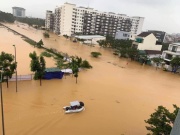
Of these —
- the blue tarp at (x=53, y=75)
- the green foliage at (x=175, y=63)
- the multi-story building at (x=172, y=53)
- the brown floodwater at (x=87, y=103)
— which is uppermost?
the multi-story building at (x=172, y=53)

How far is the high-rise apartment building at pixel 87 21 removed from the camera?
7600 cm

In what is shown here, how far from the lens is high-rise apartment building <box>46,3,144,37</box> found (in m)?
76.0

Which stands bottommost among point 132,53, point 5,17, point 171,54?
point 132,53

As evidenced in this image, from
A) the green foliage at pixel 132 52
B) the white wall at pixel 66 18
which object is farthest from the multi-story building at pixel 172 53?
the white wall at pixel 66 18

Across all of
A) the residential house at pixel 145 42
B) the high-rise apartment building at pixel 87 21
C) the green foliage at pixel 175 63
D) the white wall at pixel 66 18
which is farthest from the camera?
the high-rise apartment building at pixel 87 21

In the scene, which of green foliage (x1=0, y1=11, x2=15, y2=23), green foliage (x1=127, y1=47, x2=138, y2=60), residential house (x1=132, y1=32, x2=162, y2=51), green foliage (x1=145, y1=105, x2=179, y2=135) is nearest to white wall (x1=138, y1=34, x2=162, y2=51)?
residential house (x1=132, y1=32, x2=162, y2=51)

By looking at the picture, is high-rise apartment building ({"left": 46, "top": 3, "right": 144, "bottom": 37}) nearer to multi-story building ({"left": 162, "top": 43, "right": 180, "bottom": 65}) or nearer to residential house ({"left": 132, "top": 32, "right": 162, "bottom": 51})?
residential house ({"left": 132, "top": 32, "right": 162, "bottom": 51})

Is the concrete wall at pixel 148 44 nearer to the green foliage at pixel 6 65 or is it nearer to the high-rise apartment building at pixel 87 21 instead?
the high-rise apartment building at pixel 87 21

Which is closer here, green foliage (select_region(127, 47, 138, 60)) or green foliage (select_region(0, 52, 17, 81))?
green foliage (select_region(0, 52, 17, 81))

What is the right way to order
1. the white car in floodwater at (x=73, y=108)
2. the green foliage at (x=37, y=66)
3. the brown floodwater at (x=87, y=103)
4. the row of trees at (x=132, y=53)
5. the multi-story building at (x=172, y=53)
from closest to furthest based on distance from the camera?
the brown floodwater at (x=87, y=103)
the white car in floodwater at (x=73, y=108)
the green foliage at (x=37, y=66)
the row of trees at (x=132, y=53)
the multi-story building at (x=172, y=53)

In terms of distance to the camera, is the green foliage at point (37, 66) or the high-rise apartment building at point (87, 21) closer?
the green foliage at point (37, 66)

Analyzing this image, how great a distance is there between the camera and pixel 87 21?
7750 cm

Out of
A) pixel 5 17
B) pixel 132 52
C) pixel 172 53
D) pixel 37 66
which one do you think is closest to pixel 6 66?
pixel 37 66

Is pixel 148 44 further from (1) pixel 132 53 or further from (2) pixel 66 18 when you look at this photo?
(2) pixel 66 18
